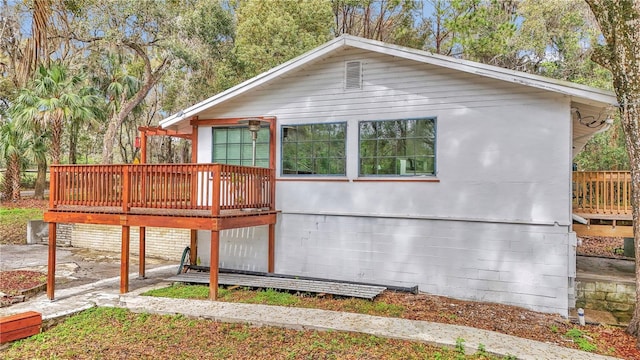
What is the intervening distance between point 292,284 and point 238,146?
349 cm

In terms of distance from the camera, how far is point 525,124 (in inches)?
279

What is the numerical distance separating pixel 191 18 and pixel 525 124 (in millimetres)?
15345

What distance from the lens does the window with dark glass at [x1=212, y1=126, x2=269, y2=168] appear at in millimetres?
9258

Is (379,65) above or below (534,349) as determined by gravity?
above

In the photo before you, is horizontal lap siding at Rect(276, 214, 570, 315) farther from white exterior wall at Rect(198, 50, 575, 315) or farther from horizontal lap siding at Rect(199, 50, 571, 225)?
horizontal lap siding at Rect(199, 50, 571, 225)

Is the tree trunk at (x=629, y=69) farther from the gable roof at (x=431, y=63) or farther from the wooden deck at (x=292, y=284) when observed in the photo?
the wooden deck at (x=292, y=284)

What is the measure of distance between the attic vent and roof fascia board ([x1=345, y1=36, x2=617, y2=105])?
452 mm

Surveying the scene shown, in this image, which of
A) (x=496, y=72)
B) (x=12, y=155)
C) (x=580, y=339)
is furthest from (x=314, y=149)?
(x=12, y=155)

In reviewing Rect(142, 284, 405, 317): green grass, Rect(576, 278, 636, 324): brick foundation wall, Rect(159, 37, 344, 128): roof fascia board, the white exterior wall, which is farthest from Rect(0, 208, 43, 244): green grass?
Rect(576, 278, 636, 324): brick foundation wall

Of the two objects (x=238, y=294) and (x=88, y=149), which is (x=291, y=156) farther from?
(x=88, y=149)

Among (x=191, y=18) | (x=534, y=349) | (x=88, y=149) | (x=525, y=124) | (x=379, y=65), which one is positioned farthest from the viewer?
(x=88, y=149)

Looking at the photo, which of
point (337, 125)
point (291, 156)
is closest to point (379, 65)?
point (337, 125)

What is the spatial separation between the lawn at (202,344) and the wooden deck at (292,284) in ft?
5.93

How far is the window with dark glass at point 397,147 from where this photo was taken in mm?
7812
